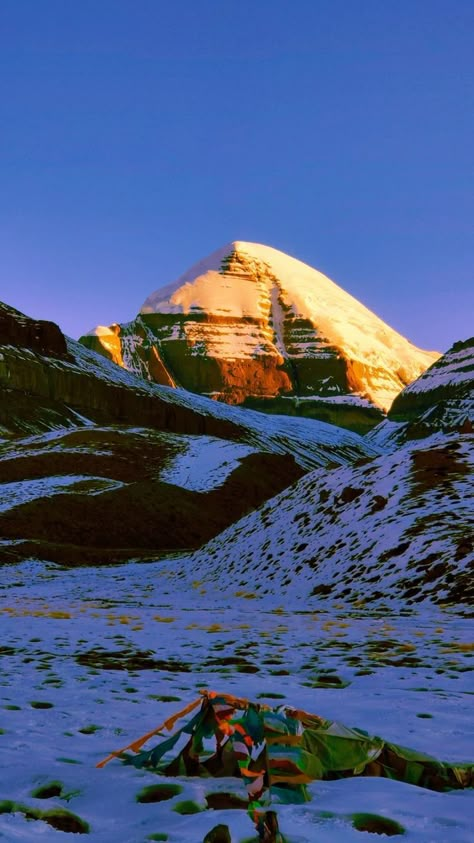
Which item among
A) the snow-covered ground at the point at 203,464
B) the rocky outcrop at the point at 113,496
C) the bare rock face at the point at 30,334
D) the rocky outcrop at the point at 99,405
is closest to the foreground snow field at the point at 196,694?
the rocky outcrop at the point at 113,496

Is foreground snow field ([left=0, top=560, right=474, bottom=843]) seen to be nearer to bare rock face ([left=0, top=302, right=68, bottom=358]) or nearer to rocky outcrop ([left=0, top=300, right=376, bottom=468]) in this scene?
rocky outcrop ([left=0, top=300, right=376, bottom=468])

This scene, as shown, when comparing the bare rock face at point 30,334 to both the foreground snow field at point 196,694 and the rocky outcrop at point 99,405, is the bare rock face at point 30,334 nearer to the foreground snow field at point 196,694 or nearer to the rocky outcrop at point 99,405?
the rocky outcrop at point 99,405

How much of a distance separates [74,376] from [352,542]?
15464cm

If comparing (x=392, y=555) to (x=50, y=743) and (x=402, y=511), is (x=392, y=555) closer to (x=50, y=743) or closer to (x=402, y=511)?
(x=402, y=511)

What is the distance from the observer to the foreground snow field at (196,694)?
3367mm

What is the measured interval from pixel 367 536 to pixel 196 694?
45.1 ft

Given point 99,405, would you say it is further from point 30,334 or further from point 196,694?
point 196,694

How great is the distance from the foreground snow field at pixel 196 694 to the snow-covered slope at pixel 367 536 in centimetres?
217

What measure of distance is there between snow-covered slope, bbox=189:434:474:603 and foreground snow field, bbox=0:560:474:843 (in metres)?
2.17

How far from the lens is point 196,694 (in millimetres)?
Result: 6473

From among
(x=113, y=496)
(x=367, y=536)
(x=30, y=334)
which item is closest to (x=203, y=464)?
(x=113, y=496)

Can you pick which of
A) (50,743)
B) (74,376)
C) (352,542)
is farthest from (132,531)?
(74,376)

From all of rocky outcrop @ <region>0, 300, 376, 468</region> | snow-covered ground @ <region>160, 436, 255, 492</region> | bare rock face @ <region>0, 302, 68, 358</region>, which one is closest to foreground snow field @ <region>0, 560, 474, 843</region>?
snow-covered ground @ <region>160, 436, 255, 492</region>

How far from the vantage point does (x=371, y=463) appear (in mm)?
25547
